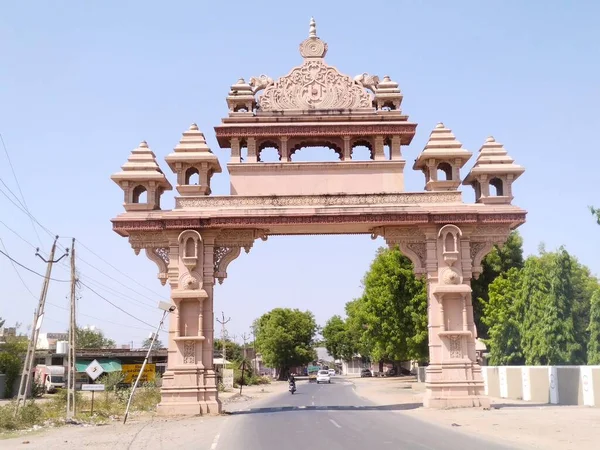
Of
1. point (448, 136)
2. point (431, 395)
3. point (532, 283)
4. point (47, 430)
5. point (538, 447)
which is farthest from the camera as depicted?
point (532, 283)

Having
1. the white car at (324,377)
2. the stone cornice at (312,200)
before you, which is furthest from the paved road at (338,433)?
the white car at (324,377)

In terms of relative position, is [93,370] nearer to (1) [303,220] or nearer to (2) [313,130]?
Result: (1) [303,220]

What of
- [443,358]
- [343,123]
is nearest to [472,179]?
[343,123]

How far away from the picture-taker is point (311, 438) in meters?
13.4

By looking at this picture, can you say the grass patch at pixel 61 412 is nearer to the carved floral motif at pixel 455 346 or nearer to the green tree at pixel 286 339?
the carved floral motif at pixel 455 346

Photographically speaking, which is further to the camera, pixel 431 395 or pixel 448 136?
pixel 448 136

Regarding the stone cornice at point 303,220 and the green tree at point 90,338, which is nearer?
the stone cornice at point 303,220

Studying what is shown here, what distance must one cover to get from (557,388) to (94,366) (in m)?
15.5

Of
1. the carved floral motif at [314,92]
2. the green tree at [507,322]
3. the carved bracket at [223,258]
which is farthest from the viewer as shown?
the green tree at [507,322]

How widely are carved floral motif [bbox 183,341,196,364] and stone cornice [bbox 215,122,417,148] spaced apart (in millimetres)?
6807

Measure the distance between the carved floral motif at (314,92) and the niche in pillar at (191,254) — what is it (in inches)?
198

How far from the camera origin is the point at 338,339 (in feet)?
343

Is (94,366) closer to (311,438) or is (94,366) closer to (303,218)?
(303,218)

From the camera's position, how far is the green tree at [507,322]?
33.0 m
